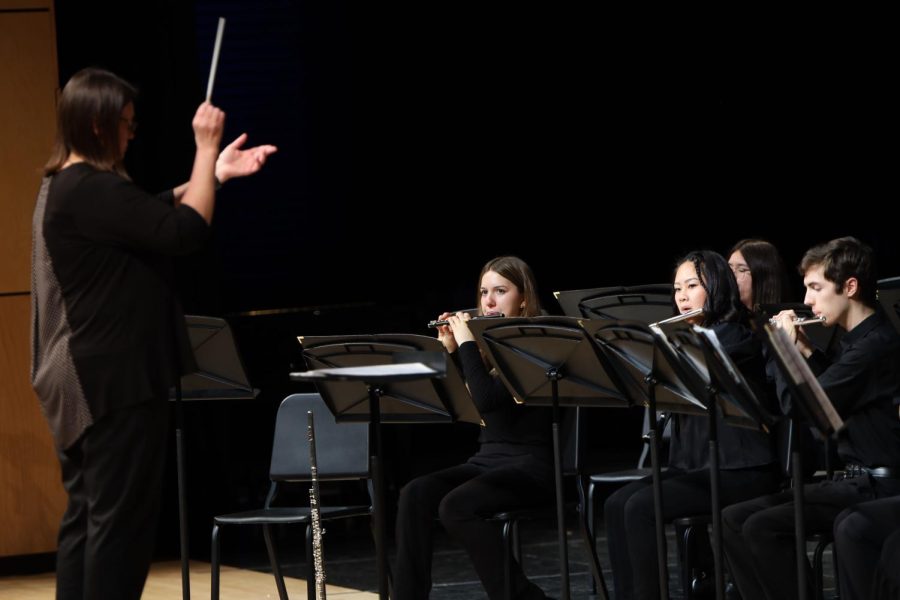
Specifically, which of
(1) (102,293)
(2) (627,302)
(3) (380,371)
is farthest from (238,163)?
(2) (627,302)

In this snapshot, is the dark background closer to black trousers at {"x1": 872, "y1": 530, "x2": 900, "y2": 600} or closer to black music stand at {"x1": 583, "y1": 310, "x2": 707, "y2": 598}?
black music stand at {"x1": 583, "y1": 310, "x2": 707, "y2": 598}

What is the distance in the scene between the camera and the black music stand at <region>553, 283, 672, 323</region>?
15.0ft

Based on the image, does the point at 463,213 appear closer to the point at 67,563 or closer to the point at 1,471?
the point at 1,471

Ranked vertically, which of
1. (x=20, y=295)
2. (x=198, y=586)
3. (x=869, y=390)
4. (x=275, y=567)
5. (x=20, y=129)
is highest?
(x=20, y=129)

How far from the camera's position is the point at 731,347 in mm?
3832

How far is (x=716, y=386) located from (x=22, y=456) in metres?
3.88

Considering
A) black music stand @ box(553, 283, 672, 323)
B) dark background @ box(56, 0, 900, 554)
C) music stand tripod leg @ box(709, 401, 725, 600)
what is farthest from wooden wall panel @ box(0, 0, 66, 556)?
music stand tripod leg @ box(709, 401, 725, 600)

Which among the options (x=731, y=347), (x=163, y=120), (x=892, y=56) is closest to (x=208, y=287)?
(x=163, y=120)

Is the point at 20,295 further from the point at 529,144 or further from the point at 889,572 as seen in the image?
the point at 889,572

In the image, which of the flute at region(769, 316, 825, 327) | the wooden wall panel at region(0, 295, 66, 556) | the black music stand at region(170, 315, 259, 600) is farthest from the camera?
the wooden wall panel at region(0, 295, 66, 556)

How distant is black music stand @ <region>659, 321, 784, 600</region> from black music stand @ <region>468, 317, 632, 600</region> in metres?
0.23

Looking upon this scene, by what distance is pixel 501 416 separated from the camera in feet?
14.5

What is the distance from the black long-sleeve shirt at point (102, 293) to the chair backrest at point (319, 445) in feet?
5.51

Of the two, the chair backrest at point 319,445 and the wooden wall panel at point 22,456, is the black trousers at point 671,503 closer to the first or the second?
the chair backrest at point 319,445
